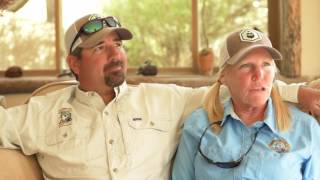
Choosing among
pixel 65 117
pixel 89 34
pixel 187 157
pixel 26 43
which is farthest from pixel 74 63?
pixel 26 43

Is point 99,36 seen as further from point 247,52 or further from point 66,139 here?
point 247,52

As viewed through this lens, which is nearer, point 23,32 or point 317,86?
point 317,86

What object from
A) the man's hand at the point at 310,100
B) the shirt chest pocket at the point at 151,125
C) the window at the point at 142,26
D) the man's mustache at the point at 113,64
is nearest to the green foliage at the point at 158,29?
the window at the point at 142,26

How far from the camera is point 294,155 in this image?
164 centimetres

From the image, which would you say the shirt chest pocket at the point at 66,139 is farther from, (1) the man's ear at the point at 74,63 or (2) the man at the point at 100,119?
(1) the man's ear at the point at 74,63

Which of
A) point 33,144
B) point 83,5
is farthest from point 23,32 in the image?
point 33,144

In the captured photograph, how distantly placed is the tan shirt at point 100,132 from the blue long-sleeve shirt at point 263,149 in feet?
0.62

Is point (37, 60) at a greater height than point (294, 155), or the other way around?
point (37, 60)

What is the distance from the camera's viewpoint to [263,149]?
167 centimetres

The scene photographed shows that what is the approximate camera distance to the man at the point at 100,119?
6.07ft

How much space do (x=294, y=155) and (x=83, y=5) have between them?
8.46 ft

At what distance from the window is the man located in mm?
1671

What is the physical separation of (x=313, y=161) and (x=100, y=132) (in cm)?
84

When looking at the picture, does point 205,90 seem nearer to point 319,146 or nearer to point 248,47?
point 248,47
